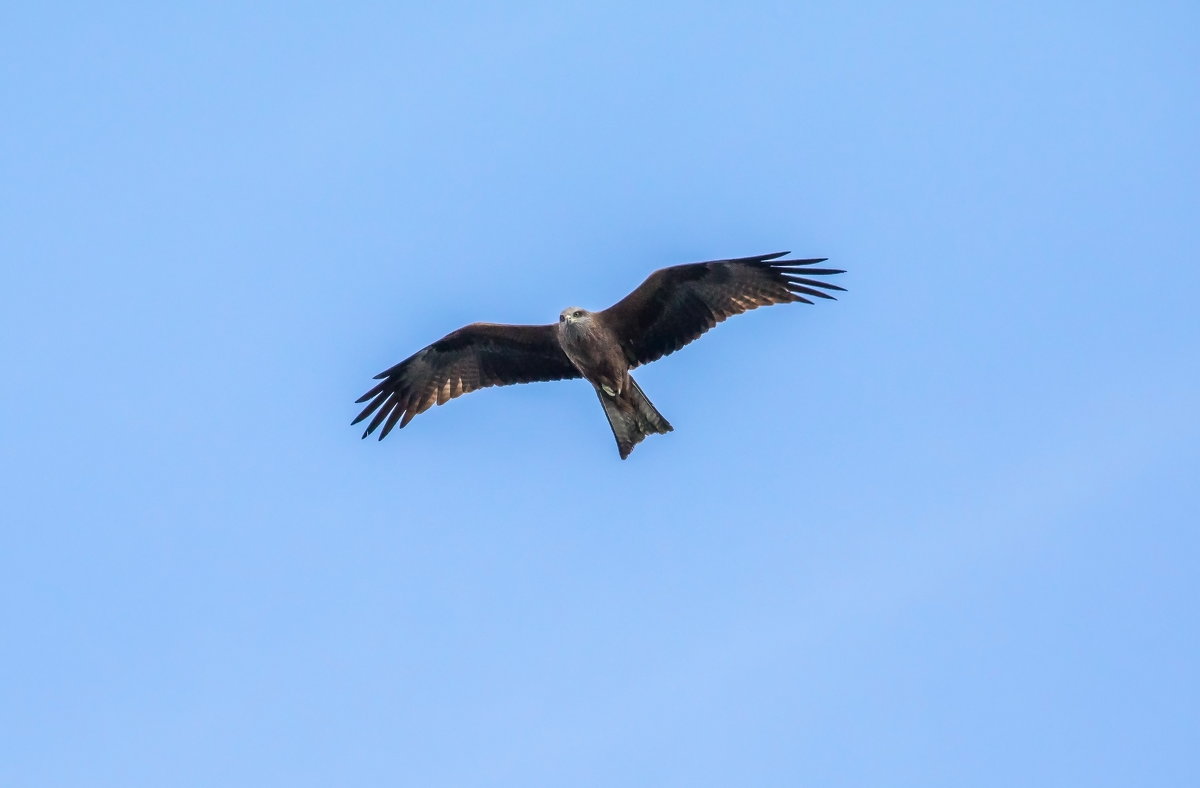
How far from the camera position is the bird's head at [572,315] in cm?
1516

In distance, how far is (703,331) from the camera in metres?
15.7

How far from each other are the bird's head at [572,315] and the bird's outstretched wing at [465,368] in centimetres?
49

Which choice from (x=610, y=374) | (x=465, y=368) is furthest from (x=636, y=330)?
(x=465, y=368)

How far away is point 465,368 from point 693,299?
8.69ft

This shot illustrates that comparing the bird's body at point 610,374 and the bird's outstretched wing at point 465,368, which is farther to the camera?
the bird's outstretched wing at point 465,368

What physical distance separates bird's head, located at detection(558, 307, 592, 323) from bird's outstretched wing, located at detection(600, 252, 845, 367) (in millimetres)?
266

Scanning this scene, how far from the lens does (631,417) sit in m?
15.5

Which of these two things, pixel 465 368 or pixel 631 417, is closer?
pixel 631 417

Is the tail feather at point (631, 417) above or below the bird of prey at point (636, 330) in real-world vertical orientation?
below

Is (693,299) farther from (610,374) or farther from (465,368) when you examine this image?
(465,368)

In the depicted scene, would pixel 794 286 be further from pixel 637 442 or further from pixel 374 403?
pixel 374 403

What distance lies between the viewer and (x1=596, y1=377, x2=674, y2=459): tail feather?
1541 cm

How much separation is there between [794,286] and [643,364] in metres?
1.75

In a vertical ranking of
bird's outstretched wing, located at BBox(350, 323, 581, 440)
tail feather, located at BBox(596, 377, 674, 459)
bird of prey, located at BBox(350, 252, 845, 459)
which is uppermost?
bird's outstretched wing, located at BBox(350, 323, 581, 440)
